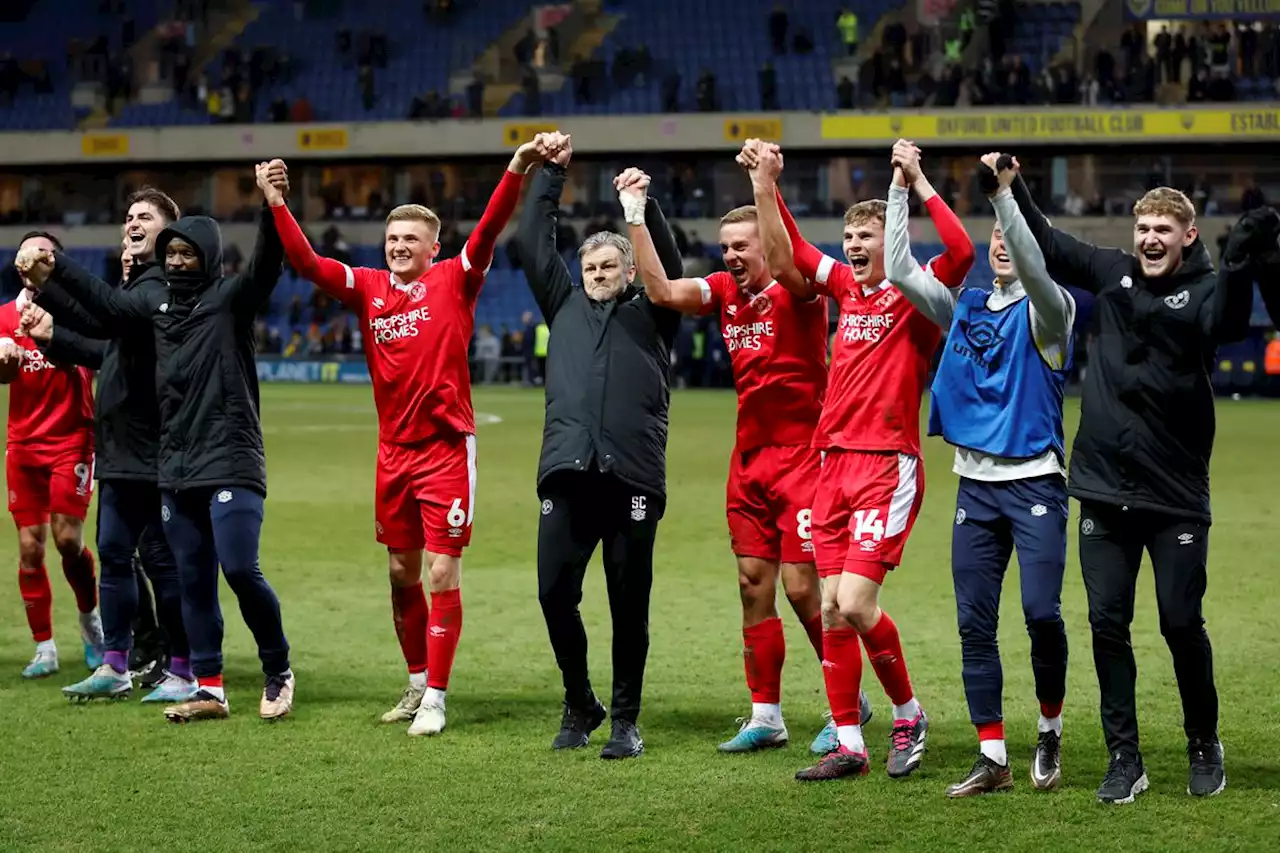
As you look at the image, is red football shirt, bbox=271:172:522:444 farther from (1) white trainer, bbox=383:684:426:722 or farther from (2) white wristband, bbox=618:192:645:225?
(1) white trainer, bbox=383:684:426:722

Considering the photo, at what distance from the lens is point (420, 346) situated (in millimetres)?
7742

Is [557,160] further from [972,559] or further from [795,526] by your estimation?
[972,559]

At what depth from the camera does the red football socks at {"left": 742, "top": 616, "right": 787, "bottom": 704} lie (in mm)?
7199

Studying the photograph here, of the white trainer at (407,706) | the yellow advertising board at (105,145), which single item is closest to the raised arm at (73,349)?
the white trainer at (407,706)

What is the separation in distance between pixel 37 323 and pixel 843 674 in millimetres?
4528

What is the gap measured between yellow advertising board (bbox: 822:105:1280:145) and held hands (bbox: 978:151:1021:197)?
3617 centimetres

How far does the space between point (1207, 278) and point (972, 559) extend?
1.36 metres

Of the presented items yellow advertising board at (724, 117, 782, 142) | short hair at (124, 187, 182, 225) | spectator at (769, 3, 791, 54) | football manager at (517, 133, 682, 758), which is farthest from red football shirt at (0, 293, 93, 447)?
spectator at (769, 3, 791, 54)

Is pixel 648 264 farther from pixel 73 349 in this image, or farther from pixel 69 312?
pixel 73 349

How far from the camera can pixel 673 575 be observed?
12430mm

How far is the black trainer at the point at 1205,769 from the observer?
622cm

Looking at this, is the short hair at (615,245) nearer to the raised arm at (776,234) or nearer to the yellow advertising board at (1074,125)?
the raised arm at (776,234)

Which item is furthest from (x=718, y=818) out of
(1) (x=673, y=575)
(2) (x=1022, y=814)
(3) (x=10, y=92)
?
(3) (x=10, y=92)

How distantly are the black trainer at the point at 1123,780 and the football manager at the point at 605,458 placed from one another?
6.36 ft
